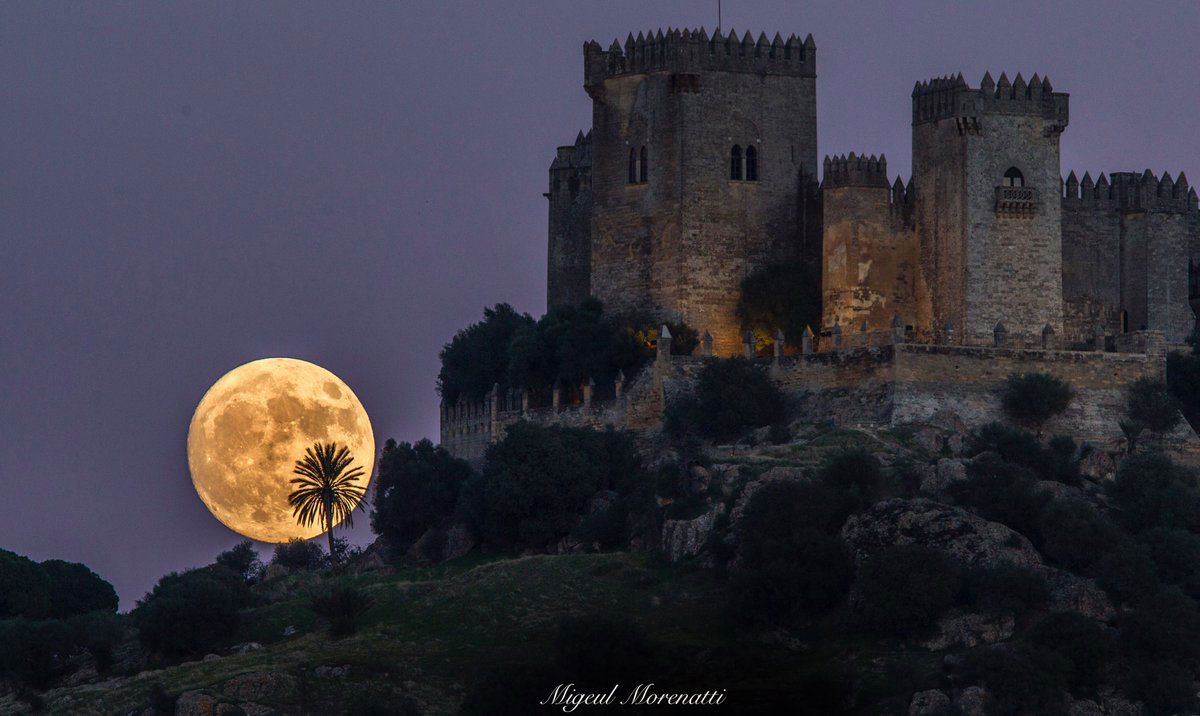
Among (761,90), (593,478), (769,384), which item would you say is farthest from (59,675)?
(761,90)

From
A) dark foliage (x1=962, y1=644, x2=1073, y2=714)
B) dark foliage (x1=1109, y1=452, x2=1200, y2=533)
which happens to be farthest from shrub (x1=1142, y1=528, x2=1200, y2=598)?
dark foliage (x1=962, y1=644, x2=1073, y2=714)

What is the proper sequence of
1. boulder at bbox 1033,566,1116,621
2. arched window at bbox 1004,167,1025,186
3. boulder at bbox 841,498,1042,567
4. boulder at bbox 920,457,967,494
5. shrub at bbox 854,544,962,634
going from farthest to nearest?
1. arched window at bbox 1004,167,1025,186
2. boulder at bbox 920,457,967,494
3. boulder at bbox 841,498,1042,567
4. boulder at bbox 1033,566,1116,621
5. shrub at bbox 854,544,962,634

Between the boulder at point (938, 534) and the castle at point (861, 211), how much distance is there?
11793 mm

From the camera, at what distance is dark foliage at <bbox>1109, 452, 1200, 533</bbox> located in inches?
3622

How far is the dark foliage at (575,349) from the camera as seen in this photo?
341 ft

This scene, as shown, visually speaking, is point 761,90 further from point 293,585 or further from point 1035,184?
point 293,585

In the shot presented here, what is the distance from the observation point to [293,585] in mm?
102500

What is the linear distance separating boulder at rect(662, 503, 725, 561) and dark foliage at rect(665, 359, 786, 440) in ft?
19.1

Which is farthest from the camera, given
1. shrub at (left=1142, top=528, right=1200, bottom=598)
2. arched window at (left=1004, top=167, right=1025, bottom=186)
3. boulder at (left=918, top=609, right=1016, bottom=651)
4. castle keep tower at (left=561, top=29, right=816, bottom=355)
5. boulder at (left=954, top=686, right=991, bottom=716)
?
castle keep tower at (left=561, top=29, right=816, bottom=355)

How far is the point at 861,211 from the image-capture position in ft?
338

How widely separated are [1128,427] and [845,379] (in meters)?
9.71

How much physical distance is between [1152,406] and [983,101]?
40.1 ft

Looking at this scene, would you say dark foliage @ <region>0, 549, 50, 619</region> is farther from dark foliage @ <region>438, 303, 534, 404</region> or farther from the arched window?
the arched window

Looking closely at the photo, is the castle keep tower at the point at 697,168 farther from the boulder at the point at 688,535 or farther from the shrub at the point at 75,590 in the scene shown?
the shrub at the point at 75,590
